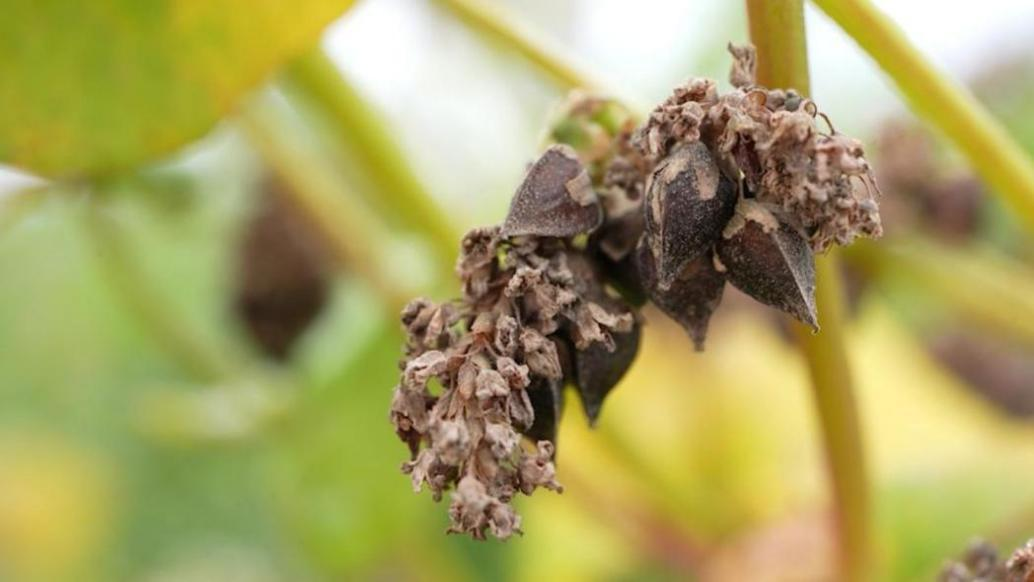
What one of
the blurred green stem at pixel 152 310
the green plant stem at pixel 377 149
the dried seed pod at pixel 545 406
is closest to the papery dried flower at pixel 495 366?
the dried seed pod at pixel 545 406

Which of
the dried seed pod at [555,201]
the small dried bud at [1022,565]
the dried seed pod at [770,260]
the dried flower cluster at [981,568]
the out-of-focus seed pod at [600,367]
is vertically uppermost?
the dried seed pod at [555,201]

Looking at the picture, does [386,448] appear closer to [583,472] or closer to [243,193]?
[583,472]

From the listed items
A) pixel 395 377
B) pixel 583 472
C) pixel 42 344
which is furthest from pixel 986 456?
pixel 42 344

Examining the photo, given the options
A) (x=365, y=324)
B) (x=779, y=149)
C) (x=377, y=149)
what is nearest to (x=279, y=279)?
(x=365, y=324)

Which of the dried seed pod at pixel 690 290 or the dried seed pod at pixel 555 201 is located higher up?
the dried seed pod at pixel 555 201

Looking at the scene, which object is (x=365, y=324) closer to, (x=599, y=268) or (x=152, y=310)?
(x=152, y=310)

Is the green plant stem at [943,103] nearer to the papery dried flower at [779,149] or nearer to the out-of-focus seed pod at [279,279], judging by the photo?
the papery dried flower at [779,149]
